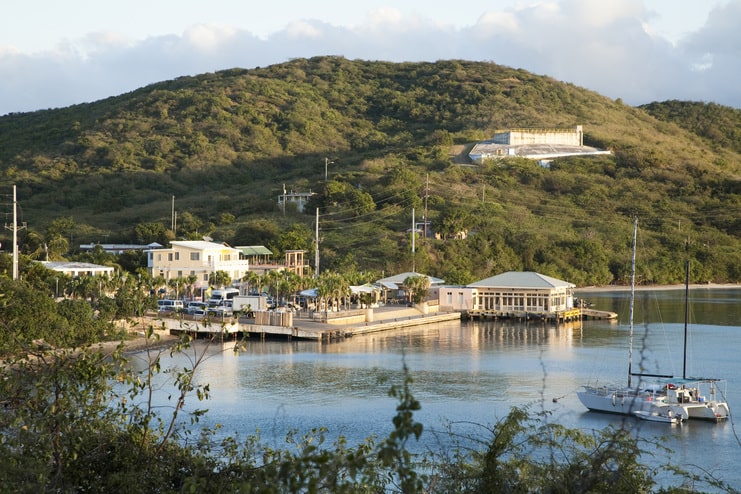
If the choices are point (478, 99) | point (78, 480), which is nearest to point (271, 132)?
point (478, 99)

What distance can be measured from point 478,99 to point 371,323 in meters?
74.3

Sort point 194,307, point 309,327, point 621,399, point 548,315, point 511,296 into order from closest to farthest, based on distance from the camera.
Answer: point 621,399, point 309,327, point 194,307, point 548,315, point 511,296

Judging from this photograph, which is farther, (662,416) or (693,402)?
(693,402)

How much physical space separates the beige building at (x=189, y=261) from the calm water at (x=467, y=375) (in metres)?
10.9

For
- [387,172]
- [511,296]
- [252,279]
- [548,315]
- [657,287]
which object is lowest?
[548,315]

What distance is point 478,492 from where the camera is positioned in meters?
10.4

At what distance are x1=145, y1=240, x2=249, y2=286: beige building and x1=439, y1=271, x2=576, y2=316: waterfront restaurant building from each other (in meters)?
11.5

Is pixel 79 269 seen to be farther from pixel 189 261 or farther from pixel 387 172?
pixel 387 172

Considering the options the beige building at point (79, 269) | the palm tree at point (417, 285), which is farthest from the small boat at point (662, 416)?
the beige building at point (79, 269)

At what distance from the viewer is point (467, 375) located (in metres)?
32.2

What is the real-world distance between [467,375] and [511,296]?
2028cm

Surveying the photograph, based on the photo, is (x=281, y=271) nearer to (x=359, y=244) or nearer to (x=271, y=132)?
(x=359, y=244)

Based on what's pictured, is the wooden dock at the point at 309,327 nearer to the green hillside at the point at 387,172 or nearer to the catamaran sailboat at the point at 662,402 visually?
the green hillside at the point at 387,172

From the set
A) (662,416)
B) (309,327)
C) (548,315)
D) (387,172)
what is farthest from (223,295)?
(387,172)
